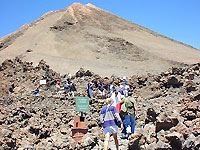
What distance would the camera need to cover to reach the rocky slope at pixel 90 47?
31797 millimetres

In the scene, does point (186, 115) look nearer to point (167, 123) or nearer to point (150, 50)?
point (167, 123)

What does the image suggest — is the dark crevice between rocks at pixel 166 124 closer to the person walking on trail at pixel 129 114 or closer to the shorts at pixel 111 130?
the shorts at pixel 111 130

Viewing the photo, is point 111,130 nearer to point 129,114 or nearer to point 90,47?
point 129,114

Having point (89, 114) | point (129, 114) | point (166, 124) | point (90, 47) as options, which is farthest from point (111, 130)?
point (90, 47)

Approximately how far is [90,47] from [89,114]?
99.8 ft

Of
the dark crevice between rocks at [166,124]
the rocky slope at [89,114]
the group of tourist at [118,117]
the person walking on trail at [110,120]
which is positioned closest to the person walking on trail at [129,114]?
the group of tourist at [118,117]

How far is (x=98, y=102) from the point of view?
11180mm

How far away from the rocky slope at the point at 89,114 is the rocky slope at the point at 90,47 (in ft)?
34.9

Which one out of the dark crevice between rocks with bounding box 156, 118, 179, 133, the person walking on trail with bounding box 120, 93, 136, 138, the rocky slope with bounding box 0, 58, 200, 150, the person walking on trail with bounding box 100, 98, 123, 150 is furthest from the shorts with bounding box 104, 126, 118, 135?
→ the person walking on trail with bounding box 120, 93, 136, 138

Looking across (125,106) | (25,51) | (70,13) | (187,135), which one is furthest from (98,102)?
(70,13)

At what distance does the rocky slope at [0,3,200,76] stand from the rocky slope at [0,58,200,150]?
1063 centimetres

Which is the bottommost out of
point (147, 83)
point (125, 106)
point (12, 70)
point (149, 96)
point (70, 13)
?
point (125, 106)

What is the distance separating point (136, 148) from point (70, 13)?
5242cm

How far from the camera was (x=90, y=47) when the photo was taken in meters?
39.7
